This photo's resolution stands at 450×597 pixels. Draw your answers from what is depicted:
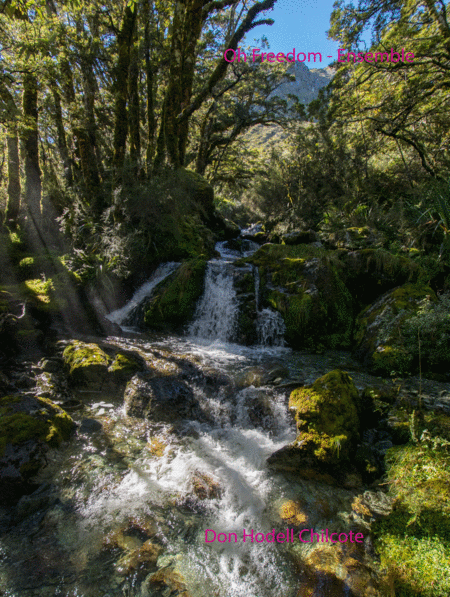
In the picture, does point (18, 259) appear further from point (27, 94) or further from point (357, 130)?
point (357, 130)

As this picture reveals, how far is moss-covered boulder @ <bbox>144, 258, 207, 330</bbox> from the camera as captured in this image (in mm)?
9211

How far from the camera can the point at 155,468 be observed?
3.90 metres

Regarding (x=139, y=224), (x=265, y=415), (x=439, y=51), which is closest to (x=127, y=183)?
(x=139, y=224)

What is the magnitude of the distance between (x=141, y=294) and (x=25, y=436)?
699cm

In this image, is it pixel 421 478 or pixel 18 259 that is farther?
pixel 18 259

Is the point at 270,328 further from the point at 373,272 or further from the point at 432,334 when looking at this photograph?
the point at 432,334

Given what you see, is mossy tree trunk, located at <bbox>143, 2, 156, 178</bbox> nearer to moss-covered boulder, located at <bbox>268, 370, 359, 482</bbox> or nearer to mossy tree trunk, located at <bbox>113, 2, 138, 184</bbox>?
mossy tree trunk, located at <bbox>113, 2, 138, 184</bbox>

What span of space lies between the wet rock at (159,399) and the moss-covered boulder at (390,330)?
13.5 feet

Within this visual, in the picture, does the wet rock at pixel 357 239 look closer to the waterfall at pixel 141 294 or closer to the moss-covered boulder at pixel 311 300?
the moss-covered boulder at pixel 311 300

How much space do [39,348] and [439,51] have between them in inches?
569

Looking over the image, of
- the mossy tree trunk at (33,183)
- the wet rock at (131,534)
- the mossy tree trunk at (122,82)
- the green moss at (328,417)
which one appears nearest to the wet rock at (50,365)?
A: the wet rock at (131,534)

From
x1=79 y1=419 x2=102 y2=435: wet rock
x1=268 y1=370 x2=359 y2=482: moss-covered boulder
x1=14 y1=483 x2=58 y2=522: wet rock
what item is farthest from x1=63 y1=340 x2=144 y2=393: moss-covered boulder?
x1=268 y1=370 x2=359 y2=482: moss-covered boulder

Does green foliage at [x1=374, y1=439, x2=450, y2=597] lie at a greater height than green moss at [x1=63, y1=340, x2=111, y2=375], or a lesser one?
lesser

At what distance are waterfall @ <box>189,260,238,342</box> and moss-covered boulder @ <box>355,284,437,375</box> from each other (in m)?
3.71
